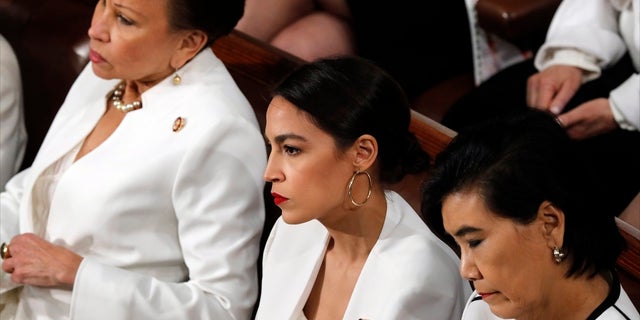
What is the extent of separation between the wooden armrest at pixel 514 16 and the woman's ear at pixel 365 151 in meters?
0.73

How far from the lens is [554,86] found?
1876 mm

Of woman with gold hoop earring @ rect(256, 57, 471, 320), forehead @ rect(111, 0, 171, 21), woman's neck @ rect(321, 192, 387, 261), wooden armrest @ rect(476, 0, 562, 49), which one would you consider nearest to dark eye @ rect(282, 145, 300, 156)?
woman with gold hoop earring @ rect(256, 57, 471, 320)

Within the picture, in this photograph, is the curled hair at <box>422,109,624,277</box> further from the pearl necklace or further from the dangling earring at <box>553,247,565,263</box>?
the pearl necklace

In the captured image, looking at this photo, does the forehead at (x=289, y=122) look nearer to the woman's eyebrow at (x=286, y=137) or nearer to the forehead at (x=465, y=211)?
the woman's eyebrow at (x=286, y=137)

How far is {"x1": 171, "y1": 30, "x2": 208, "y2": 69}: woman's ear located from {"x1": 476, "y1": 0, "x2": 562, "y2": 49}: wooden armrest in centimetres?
65

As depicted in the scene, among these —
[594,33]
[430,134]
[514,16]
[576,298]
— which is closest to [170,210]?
[430,134]

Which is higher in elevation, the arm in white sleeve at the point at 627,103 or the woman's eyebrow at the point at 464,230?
the woman's eyebrow at the point at 464,230

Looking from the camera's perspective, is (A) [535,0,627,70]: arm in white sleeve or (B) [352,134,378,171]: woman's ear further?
(A) [535,0,627,70]: arm in white sleeve

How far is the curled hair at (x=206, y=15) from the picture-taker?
5.12 ft

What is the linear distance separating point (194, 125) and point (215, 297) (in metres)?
0.27

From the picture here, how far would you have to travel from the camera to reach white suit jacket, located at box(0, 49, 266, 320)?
1527 mm

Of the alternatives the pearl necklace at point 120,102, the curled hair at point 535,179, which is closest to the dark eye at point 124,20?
the pearl necklace at point 120,102

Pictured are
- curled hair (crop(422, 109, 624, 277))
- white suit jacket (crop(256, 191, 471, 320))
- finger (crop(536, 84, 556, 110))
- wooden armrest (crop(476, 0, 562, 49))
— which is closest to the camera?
curled hair (crop(422, 109, 624, 277))

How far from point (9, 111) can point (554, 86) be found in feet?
3.46
